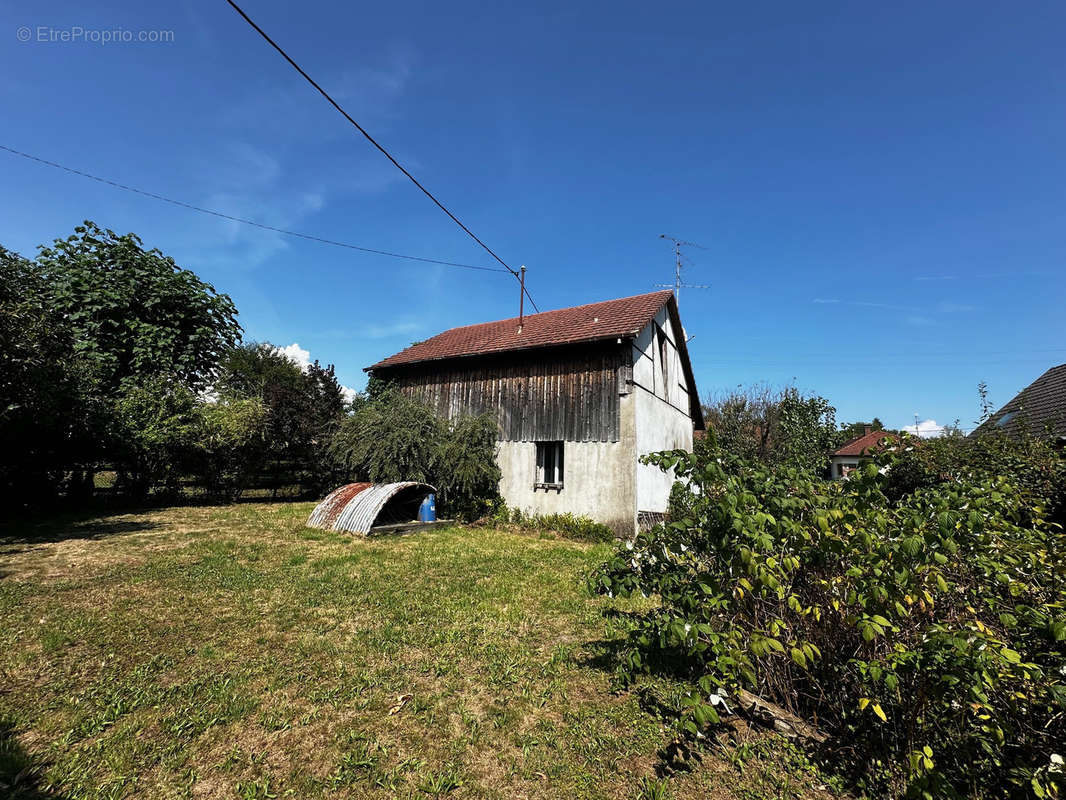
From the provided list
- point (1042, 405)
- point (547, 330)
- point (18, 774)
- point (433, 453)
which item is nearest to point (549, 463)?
point (433, 453)

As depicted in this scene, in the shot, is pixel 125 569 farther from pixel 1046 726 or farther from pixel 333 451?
pixel 1046 726

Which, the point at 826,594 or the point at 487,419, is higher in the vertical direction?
the point at 487,419

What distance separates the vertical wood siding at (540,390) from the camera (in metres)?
12.9

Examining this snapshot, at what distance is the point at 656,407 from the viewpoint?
1500cm

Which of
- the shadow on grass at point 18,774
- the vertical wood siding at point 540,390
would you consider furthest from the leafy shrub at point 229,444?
the shadow on grass at point 18,774

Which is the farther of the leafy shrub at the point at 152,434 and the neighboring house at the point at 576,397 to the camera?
the leafy shrub at the point at 152,434

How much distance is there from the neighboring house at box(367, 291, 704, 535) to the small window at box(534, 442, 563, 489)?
34 millimetres

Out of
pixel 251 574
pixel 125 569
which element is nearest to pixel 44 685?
pixel 251 574

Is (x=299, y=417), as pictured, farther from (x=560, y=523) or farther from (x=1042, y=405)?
(x=1042, y=405)

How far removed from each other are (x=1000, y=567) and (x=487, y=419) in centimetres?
1273

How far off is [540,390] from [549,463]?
247cm

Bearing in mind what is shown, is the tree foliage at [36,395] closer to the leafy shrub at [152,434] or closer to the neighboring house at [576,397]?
the leafy shrub at [152,434]

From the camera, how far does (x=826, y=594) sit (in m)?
3.32

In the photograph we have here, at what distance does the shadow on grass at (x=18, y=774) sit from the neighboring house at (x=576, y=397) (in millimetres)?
10950
